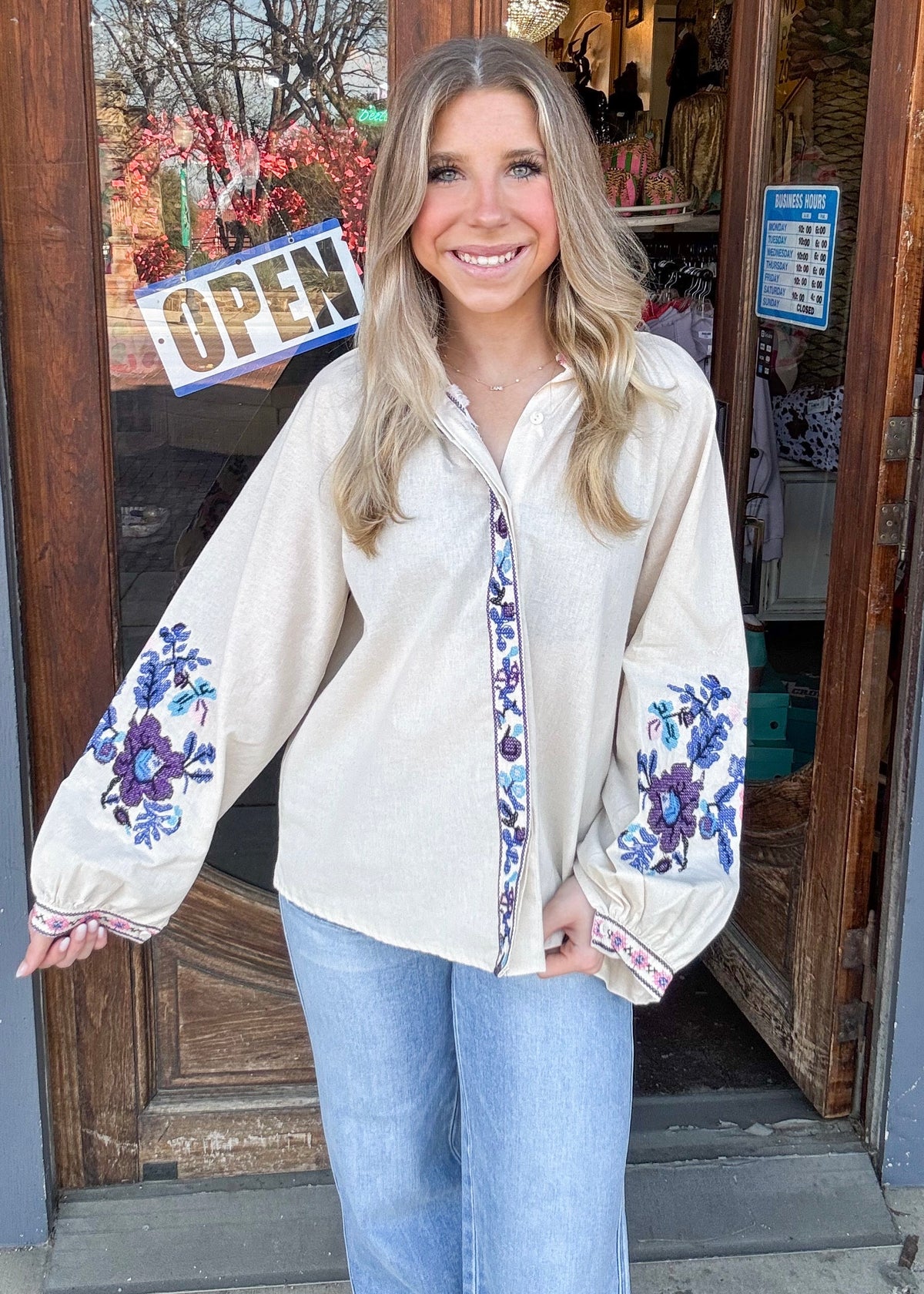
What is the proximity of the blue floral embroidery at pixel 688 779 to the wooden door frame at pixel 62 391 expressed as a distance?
1085 mm

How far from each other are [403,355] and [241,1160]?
5.67 feet

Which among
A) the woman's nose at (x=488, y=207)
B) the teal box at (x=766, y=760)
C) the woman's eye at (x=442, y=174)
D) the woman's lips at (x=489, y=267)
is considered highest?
the woman's eye at (x=442, y=174)

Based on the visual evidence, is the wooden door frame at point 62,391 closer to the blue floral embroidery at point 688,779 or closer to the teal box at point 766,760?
the blue floral embroidery at point 688,779

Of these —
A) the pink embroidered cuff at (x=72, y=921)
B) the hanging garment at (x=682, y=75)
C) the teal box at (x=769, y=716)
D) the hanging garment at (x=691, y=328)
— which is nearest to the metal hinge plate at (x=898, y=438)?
the teal box at (x=769, y=716)

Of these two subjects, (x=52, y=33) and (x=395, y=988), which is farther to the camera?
(x=52, y=33)

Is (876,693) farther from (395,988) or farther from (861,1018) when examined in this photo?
(395,988)

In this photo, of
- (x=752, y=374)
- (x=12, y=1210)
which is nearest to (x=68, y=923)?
(x=12, y=1210)

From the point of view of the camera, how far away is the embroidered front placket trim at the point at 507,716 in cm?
150

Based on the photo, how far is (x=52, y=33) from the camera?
2.00 m

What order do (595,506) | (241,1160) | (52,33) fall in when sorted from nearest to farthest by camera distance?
(595,506), (52,33), (241,1160)

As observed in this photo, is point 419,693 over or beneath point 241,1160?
over

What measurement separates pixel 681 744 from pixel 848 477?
3.37 feet

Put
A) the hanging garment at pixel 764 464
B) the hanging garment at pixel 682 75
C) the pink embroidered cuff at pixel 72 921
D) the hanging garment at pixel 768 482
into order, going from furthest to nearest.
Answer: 1. the hanging garment at pixel 682 75
2. the hanging garment at pixel 768 482
3. the hanging garment at pixel 764 464
4. the pink embroidered cuff at pixel 72 921

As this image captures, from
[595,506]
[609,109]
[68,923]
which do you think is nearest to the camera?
[595,506]
